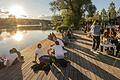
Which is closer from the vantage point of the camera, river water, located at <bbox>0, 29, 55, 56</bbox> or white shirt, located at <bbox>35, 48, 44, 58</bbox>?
white shirt, located at <bbox>35, 48, 44, 58</bbox>

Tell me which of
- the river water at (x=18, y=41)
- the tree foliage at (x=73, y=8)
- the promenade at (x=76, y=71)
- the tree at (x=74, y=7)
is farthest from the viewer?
the tree at (x=74, y=7)

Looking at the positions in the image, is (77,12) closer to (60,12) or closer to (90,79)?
(60,12)

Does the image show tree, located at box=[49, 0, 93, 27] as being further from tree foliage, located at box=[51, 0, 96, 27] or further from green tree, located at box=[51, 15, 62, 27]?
green tree, located at box=[51, 15, 62, 27]

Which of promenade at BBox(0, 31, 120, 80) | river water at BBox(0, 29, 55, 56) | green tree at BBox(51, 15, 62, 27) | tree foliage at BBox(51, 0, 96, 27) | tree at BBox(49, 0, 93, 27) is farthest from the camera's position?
green tree at BBox(51, 15, 62, 27)

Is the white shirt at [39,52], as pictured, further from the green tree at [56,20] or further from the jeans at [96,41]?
the green tree at [56,20]

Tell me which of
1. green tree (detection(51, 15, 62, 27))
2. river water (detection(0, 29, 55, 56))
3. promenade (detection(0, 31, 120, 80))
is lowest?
river water (detection(0, 29, 55, 56))

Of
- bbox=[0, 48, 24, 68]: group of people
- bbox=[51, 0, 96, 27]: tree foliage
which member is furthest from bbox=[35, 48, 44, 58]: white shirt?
bbox=[51, 0, 96, 27]: tree foliage

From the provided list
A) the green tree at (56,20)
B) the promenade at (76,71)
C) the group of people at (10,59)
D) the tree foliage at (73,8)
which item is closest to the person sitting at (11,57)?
the group of people at (10,59)

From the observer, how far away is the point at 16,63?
13.0 metres

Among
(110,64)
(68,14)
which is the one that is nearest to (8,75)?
(110,64)

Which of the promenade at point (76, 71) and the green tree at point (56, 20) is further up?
the promenade at point (76, 71)

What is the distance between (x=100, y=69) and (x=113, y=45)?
3965 mm

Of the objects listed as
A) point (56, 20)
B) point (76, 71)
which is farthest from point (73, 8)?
point (76, 71)

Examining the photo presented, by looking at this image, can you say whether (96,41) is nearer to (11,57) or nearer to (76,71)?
(76,71)
